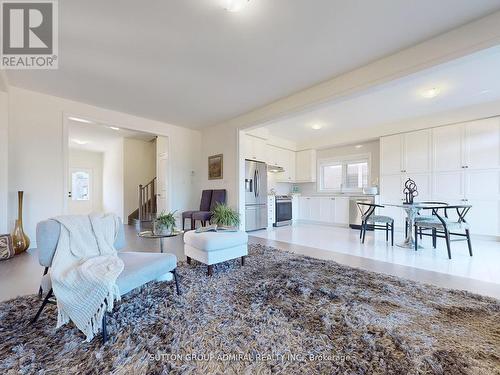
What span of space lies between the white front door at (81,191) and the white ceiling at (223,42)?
19.4 ft

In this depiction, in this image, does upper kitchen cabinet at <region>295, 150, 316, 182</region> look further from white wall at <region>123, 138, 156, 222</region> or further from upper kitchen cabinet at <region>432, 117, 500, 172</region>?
white wall at <region>123, 138, 156, 222</region>

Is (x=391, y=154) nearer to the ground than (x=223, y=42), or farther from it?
nearer to the ground

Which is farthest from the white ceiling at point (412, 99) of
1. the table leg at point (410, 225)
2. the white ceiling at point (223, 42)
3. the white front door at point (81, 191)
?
the white front door at point (81, 191)

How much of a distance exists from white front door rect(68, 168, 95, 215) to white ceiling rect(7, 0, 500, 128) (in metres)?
5.92

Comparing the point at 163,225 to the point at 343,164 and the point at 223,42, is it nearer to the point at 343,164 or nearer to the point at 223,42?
the point at 223,42

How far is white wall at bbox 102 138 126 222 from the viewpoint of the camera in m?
6.93

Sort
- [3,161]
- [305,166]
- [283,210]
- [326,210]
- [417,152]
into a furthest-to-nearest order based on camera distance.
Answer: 1. [305,166]
2. [326,210]
3. [283,210]
4. [417,152]
5. [3,161]

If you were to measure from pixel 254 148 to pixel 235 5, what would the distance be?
3.63 m

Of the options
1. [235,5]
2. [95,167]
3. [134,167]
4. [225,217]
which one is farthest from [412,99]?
[95,167]

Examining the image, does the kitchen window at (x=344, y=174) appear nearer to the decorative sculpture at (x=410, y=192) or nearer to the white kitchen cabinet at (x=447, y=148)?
the decorative sculpture at (x=410, y=192)

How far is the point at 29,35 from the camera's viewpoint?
232 cm

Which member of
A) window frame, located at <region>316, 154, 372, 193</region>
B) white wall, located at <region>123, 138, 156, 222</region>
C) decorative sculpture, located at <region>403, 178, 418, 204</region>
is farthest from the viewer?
white wall, located at <region>123, 138, 156, 222</region>

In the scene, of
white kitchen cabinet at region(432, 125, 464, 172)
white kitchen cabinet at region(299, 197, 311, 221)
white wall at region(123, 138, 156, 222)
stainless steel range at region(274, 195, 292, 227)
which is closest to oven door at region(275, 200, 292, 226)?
stainless steel range at region(274, 195, 292, 227)

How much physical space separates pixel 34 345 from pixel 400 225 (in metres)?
5.92
